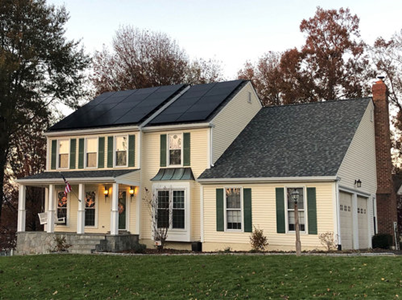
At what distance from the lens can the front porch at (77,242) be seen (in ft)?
63.2

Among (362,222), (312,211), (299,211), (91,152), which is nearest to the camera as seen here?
(312,211)

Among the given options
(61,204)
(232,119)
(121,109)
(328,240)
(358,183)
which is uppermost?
(121,109)

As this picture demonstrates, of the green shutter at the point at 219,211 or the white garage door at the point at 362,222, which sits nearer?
the green shutter at the point at 219,211

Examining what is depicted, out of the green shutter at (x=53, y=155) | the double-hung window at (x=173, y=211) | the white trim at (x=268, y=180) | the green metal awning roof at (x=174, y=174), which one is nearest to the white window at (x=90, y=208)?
the green shutter at (x=53, y=155)

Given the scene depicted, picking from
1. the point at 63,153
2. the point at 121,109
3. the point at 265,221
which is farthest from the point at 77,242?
the point at 265,221

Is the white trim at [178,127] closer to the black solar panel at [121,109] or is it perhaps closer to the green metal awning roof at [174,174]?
the black solar panel at [121,109]

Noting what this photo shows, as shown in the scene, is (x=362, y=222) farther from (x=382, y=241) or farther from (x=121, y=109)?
(x=121, y=109)

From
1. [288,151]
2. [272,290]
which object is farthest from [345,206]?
[272,290]

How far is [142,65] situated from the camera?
127ft

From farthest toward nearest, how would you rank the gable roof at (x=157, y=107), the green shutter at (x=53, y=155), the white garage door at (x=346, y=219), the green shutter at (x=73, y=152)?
the green shutter at (x=53, y=155) → the green shutter at (x=73, y=152) → the gable roof at (x=157, y=107) → the white garage door at (x=346, y=219)

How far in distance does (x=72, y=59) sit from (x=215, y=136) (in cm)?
1279

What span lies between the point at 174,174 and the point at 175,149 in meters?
1.14

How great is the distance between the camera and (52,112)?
104ft

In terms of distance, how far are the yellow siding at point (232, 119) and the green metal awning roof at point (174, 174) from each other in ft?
3.95
